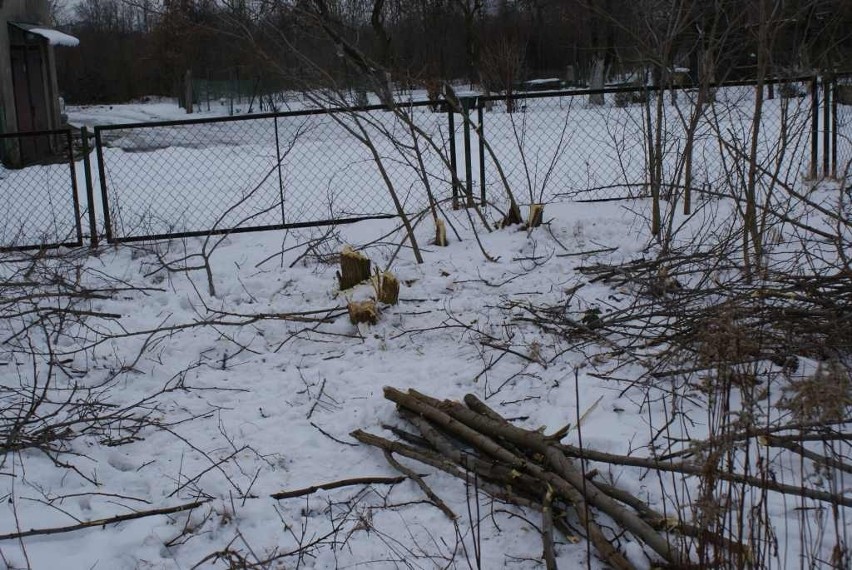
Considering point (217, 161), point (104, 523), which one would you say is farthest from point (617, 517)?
point (217, 161)

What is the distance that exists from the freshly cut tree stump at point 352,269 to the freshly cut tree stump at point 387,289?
31 centimetres

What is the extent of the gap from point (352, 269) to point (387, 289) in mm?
457

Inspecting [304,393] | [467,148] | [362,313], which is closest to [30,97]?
[467,148]

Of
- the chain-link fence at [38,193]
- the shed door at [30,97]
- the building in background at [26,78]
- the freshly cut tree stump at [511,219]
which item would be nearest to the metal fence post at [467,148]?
the freshly cut tree stump at [511,219]

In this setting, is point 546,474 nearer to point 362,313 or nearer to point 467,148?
point 362,313

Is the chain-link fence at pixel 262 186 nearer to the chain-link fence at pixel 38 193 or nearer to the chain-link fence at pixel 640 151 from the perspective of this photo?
the chain-link fence at pixel 38 193

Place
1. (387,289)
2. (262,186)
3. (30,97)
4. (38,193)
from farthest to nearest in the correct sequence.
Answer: (30,97) → (262,186) → (38,193) → (387,289)

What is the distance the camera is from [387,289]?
540 cm

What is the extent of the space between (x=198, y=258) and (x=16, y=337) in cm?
208

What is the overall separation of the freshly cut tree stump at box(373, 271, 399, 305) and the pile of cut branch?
1.49 meters

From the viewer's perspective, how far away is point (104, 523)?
3.13 m

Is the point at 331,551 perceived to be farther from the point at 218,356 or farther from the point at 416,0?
the point at 416,0

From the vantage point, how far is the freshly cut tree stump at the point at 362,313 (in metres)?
5.16

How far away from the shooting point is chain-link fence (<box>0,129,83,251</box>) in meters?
7.61
